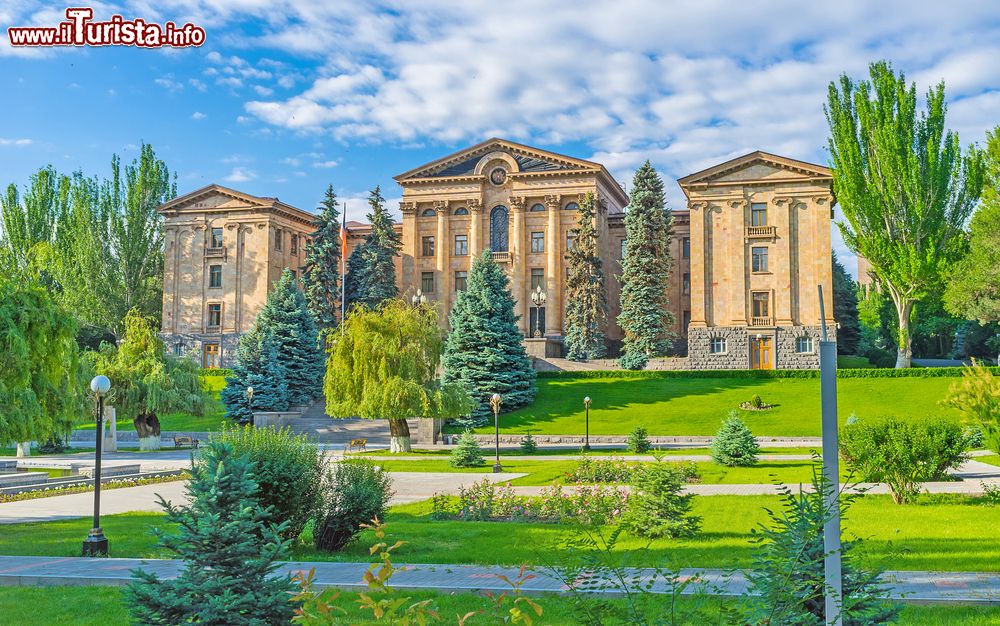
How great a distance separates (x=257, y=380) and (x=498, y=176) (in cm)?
2445

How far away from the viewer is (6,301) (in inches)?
615

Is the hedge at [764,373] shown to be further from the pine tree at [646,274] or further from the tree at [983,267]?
A: the tree at [983,267]

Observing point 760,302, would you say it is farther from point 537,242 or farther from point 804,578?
point 804,578

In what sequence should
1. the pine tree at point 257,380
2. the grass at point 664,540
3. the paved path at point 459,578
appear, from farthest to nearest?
1. the pine tree at point 257,380
2. the grass at point 664,540
3. the paved path at point 459,578

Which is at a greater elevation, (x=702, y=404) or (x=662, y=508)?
(x=702, y=404)

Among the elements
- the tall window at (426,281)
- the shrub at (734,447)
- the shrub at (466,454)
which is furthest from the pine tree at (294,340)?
the shrub at (734,447)

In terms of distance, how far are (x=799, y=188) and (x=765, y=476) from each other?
3411 cm

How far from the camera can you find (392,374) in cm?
3291

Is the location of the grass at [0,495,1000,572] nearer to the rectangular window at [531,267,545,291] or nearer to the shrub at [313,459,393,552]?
the shrub at [313,459,393,552]

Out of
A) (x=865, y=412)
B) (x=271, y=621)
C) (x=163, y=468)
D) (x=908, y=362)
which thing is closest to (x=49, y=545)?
(x=271, y=621)

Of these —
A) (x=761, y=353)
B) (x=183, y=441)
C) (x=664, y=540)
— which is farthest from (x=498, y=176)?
(x=664, y=540)

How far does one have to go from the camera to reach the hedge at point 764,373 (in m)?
43.3

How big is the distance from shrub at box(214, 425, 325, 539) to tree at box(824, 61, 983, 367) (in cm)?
4138

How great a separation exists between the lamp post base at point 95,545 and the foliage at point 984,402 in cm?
1570
